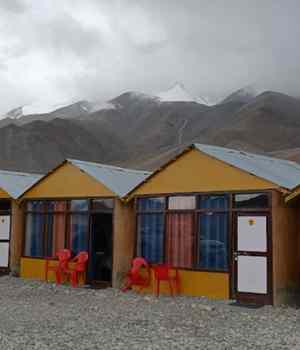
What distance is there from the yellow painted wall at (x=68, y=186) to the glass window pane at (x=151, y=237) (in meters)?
1.13

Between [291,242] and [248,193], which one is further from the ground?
[248,193]

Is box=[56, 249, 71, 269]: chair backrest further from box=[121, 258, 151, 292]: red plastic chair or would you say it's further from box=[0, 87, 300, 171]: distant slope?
box=[0, 87, 300, 171]: distant slope

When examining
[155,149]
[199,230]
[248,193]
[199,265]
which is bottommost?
[199,265]

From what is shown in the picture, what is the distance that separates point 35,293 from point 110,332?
184 inches

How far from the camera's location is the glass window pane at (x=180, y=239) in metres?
11.7

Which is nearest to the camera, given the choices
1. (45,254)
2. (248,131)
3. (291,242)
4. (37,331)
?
(37,331)

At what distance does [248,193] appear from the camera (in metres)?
10.9

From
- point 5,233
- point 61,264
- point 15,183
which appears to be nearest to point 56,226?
point 61,264

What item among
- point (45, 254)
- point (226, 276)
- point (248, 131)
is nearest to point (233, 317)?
point (226, 276)

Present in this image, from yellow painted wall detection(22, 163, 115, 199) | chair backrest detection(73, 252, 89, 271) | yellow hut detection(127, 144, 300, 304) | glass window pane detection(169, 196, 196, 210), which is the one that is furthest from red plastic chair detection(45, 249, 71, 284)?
glass window pane detection(169, 196, 196, 210)

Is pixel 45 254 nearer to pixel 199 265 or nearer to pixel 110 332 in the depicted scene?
pixel 199 265

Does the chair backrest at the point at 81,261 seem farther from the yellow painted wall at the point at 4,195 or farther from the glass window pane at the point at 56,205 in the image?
the yellow painted wall at the point at 4,195

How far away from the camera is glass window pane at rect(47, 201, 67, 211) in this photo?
14.1m

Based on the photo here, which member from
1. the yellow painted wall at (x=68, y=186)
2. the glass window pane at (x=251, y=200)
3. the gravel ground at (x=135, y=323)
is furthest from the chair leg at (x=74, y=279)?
the glass window pane at (x=251, y=200)
